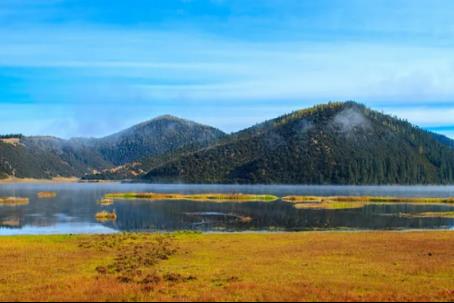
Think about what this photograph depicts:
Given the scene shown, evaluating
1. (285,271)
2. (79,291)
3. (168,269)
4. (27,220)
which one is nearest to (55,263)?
(168,269)

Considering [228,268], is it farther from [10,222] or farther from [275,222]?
[10,222]

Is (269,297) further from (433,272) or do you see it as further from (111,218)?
(111,218)

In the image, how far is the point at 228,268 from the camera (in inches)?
1535

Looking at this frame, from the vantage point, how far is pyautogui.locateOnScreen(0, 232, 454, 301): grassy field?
2877 cm

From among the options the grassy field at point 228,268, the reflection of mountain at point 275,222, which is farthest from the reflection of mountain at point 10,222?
the grassy field at point 228,268

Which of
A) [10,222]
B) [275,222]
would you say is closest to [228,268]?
[275,222]

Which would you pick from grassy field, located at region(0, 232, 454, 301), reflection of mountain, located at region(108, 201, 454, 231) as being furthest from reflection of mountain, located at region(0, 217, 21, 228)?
grassy field, located at region(0, 232, 454, 301)

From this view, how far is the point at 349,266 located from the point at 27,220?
69772 millimetres

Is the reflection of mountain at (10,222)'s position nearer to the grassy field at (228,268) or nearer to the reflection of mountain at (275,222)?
the reflection of mountain at (275,222)

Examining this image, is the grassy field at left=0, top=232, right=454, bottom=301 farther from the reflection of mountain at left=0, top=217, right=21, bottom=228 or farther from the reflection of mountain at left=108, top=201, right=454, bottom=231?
the reflection of mountain at left=0, top=217, right=21, bottom=228

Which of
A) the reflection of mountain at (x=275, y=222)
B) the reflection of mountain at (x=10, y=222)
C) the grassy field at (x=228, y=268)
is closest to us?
the grassy field at (x=228, y=268)

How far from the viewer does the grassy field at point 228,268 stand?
28.8 m

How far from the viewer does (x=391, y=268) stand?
3828cm

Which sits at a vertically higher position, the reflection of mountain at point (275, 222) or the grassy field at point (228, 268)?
the grassy field at point (228, 268)
